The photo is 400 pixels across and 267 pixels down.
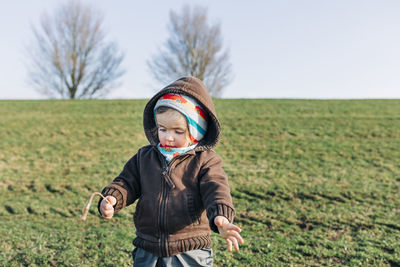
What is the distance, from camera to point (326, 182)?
281 inches

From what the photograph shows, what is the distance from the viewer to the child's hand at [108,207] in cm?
216

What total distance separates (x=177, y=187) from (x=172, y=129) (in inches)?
13.1

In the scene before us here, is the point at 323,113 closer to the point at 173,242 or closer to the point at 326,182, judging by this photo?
the point at 326,182

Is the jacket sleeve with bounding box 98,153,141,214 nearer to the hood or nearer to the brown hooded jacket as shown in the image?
the brown hooded jacket

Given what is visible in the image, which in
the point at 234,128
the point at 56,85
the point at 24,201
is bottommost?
the point at 24,201

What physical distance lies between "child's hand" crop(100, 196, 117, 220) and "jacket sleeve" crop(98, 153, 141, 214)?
0.12 feet

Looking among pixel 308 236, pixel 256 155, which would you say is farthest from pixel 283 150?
pixel 308 236

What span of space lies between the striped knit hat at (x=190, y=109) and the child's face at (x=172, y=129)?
0.10ft

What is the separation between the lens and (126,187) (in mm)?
2297

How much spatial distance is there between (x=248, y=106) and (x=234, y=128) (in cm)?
364

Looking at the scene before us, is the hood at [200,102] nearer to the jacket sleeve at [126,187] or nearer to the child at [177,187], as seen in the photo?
the child at [177,187]

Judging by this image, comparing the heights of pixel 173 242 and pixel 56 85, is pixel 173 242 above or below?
below

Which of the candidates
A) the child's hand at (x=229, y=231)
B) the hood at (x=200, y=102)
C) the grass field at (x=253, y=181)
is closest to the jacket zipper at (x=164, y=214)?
the hood at (x=200, y=102)

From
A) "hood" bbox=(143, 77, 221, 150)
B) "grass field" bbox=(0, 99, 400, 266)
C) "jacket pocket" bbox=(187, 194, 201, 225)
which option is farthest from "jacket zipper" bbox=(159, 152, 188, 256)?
"grass field" bbox=(0, 99, 400, 266)
